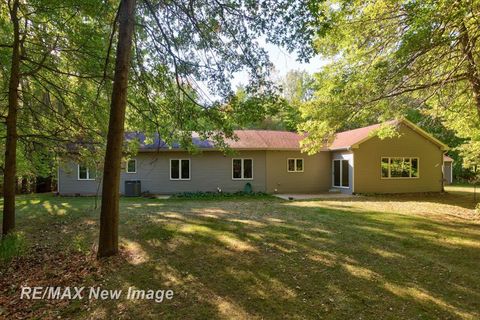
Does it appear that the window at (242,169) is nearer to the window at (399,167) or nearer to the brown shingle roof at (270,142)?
the brown shingle roof at (270,142)

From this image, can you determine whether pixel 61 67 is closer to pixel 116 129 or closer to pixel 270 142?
pixel 116 129

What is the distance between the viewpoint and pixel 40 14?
7.29m

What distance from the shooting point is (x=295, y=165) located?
689 inches

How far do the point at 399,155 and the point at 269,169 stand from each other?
7.22 m

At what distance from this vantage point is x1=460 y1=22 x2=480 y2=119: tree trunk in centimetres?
732

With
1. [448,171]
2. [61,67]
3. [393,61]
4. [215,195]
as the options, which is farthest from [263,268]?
[448,171]

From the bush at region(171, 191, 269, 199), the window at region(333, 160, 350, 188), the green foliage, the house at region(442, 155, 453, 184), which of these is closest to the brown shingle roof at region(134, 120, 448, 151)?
the window at region(333, 160, 350, 188)

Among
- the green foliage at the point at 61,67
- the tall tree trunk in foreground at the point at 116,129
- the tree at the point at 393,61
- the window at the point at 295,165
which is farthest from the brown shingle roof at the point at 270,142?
the tall tree trunk in foreground at the point at 116,129

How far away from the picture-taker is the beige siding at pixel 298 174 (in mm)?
17062

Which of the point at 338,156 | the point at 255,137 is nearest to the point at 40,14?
the point at 255,137

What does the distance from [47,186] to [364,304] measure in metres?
22.3

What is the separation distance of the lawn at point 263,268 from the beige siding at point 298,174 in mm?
8353

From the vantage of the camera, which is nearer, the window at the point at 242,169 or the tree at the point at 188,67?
the tree at the point at 188,67

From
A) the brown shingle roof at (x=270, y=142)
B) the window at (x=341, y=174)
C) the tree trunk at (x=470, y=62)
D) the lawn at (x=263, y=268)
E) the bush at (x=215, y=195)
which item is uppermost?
the tree trunk at (x=470, y=62)
